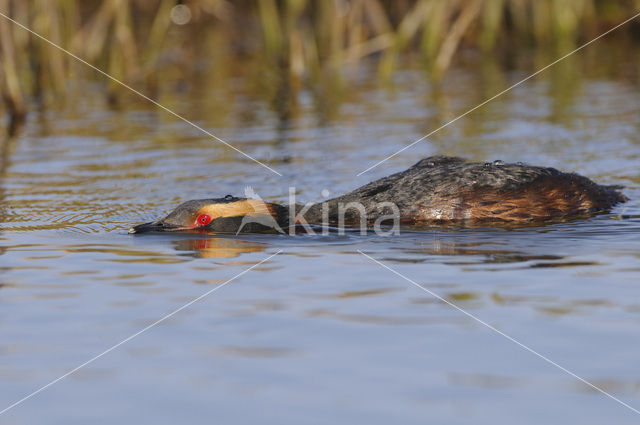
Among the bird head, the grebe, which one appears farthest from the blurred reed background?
the grebe

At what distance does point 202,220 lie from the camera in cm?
780

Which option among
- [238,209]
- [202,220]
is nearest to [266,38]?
[238,209]

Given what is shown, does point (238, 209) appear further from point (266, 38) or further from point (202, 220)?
point (266, 38)

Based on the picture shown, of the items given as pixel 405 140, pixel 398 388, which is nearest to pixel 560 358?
pixel 398 388

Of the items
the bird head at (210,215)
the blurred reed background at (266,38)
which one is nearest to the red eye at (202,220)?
the bird head at (210,215)

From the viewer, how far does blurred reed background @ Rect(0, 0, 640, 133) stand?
14883 mm

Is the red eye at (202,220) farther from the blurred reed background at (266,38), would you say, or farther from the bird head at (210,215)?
the blurred reed background at (266,38)

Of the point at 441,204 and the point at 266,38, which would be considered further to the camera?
the point at 266,38

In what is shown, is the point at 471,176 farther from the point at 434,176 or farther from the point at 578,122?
the point at 578,122

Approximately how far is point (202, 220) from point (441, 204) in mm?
1863

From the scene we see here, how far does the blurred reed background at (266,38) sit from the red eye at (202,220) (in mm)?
5839

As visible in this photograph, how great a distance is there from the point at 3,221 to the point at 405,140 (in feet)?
17.2

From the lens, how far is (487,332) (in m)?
5.01

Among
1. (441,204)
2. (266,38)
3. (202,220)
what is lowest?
(202,220)
